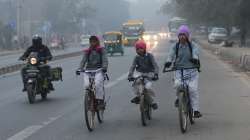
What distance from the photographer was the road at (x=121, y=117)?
11812 millimetres

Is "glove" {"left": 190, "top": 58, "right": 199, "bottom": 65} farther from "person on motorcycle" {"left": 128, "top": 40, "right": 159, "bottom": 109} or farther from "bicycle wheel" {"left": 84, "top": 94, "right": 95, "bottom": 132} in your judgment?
"bicycle wheel" {"left": 84, "top": 94, "right": 95, "bottom": 132}

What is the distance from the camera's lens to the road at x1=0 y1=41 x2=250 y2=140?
11.8m

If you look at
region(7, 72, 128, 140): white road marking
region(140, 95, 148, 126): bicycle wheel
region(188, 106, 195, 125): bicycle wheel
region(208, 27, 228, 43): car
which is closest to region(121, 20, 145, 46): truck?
region(208, 27, 228, 43): car

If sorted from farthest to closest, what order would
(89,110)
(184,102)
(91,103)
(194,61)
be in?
(91,103), (89,110), (194,61), (184,102)

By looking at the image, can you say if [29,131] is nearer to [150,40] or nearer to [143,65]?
[143,65]

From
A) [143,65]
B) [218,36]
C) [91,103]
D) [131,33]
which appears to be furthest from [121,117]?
[218,36]

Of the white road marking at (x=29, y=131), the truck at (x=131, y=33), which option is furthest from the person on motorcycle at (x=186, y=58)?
the truck at (x=131, y=33)

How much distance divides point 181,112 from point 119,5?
151013 millimetres

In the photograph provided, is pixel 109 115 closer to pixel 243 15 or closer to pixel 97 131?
pixel 97 131

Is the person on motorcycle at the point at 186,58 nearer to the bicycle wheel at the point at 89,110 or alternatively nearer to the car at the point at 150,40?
the bicycle wheel at the point at 89,110

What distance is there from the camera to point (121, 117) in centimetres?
1428

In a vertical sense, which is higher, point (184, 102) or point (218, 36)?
point (184, 102)

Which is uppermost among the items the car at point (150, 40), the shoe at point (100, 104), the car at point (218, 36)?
the shoe at point (100, 104)

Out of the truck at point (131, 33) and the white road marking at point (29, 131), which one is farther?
the truck at point (131, 33)
